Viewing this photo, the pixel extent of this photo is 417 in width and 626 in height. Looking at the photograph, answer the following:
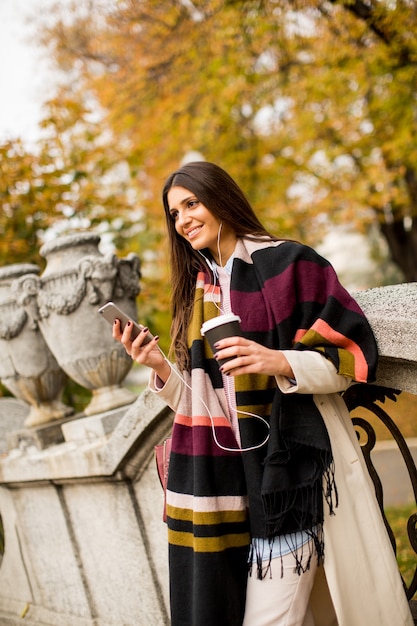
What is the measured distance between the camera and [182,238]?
2430 millimetres

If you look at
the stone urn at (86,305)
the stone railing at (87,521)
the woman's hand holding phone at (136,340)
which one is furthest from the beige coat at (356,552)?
the stone urn at (86,305)

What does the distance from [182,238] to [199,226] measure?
19cm

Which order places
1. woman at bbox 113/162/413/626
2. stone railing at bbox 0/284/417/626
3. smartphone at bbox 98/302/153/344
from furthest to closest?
1. stone railing at bbox 0/284/417/626
2. smartphone at bbox 98/302/153/344
3. woman at bbox 113/162/413/626

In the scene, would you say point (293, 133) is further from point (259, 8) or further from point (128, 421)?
point (128, 421)

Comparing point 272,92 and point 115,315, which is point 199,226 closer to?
point 115,315

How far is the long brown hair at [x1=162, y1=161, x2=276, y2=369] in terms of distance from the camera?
2232 mm

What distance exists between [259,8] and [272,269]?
5349mm

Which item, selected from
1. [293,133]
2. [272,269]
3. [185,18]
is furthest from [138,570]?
[293,133]

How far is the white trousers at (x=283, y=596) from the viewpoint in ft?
6.31

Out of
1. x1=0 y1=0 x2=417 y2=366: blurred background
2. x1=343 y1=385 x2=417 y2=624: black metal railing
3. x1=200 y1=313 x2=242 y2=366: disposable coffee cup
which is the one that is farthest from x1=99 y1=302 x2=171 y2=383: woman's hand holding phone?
x1=0 y1=0 x2=417 y2=366: blurred background

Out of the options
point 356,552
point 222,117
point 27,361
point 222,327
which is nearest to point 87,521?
point 27,361

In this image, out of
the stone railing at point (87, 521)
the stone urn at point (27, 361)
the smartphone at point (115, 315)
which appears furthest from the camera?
the stone urn at point (27, 361)

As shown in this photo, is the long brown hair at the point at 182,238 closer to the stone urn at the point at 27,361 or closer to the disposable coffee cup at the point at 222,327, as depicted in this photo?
the disposable coffee cup at the point at 222,327

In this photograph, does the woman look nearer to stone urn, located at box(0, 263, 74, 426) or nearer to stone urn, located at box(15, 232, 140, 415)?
stone urn, located at box(15, 232, 140, 415)
